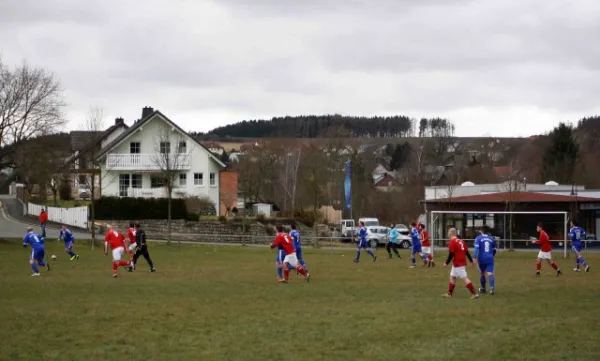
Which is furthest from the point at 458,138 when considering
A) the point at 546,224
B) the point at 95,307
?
the point at 95,307

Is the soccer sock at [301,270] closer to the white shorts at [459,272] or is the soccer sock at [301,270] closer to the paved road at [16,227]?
the white shorts at [459,272]

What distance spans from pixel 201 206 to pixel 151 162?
5212mm

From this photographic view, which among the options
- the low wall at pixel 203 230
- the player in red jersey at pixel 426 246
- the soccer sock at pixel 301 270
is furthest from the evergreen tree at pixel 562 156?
the soccer sock at pixel 301 270

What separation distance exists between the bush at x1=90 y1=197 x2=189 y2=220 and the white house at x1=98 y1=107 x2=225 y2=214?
5.70 m

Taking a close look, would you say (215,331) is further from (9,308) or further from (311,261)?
(311,261)

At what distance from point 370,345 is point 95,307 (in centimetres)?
752

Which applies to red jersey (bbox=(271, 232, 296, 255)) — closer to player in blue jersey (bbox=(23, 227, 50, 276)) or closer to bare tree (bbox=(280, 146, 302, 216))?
player in blue jersey (bbox=(23, 227, 50, 276))

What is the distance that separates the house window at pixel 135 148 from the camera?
6825cm

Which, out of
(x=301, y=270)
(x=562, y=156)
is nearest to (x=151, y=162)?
(x=562, y=156)

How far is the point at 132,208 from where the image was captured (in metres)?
60.1

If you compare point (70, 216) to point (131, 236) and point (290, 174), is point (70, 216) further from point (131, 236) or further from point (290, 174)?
point (290, 174)

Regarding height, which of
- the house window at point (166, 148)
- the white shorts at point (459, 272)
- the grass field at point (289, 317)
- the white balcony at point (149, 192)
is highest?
the house window at point (166, 148)

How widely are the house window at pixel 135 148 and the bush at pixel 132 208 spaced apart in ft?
Result: 29.6

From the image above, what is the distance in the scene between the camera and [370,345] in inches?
543
